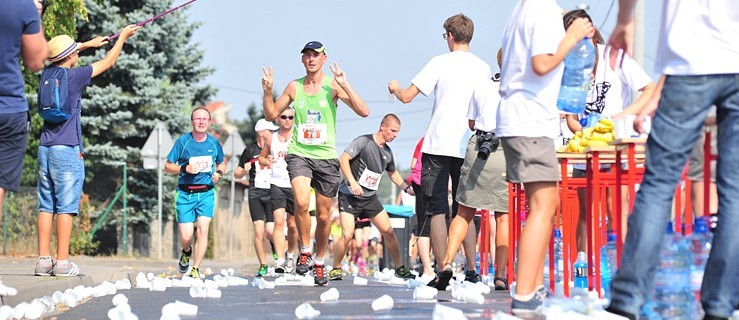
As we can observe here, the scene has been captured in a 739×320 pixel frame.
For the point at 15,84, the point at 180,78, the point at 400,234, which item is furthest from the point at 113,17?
the point at 15,84

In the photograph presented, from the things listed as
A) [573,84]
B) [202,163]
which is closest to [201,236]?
[202,163]

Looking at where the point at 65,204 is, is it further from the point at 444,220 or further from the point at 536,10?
the point at 536,10

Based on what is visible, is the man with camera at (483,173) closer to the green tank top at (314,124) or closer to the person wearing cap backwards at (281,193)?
the green tank top at (314,124)

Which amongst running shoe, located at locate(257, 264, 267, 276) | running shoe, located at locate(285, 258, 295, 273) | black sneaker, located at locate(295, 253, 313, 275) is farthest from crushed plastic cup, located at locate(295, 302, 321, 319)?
running shoe, located at locate(257, 264, 267, 276)

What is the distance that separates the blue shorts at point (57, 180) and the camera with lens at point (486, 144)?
342cm

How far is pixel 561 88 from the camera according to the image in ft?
25.1

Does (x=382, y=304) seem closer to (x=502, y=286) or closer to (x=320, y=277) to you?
(x=502, y=286)

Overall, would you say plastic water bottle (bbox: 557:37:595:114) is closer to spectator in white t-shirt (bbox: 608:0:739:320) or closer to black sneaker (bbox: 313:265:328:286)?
spectator in white t-shirt (bbox: 608:0:739:320)

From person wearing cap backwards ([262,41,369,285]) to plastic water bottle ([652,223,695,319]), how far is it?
6732 millimetres

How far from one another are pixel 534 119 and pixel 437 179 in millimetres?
4087

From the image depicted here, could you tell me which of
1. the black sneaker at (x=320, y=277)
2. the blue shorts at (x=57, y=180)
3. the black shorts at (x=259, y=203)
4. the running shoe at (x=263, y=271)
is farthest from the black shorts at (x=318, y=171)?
the black shorts at (x=259, y=203)

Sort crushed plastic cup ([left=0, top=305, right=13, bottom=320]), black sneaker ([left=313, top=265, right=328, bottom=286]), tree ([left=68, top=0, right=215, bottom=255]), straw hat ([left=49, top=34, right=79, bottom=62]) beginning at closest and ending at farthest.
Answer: crushed plastic cup ([left=0, top=305, right=13, bottom=320]) < straw hat ([left=49, top=34, right=79, bottom=62]) < black sneaker ([left=313, top=265, right=328, bottom=286]) < tree ([left=68, top=0, right=215, bottom=255])

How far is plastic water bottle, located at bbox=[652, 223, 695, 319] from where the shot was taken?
625cm

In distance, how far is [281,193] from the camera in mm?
17328
